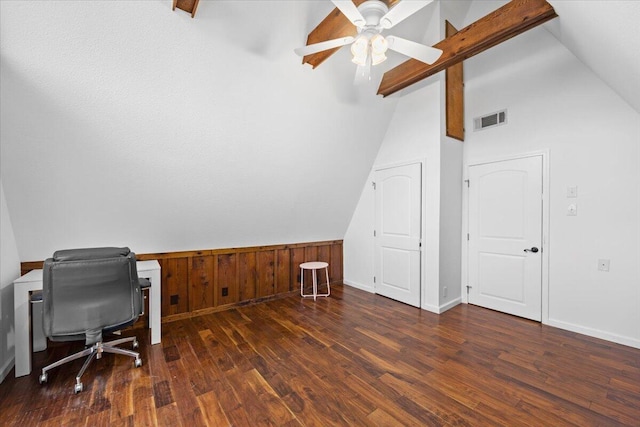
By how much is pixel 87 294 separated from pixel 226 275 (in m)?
1.80

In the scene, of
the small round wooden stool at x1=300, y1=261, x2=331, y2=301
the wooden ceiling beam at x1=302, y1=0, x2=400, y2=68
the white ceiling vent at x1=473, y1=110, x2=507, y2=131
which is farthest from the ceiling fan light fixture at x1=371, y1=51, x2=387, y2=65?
the small round wooden stool at x1=300, y1=261, x2=331, y2=301

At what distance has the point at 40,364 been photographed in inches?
94.3

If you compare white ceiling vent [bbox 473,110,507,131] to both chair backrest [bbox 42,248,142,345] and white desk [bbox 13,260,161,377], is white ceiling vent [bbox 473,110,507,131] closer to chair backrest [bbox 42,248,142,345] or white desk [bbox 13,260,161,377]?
chair backrest [bbox 42,248,142,345]

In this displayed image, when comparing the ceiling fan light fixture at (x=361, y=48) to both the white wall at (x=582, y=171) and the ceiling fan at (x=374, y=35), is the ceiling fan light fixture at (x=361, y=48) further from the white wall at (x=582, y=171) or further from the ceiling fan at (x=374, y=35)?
the white wall at (x=582, y=171)

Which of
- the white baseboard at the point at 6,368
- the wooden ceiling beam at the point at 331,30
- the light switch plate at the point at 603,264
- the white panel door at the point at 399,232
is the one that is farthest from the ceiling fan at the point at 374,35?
the white baseboard at the point at 6,368

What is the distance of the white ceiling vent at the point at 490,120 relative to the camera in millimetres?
3500

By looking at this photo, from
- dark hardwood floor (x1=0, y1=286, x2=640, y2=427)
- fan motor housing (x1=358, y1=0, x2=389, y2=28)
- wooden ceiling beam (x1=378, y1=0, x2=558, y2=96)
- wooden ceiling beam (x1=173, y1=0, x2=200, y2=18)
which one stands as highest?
wooden ceiling beam (x1=378, y1=0, x2=558, y2=96)

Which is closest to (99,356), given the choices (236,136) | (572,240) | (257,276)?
(257,276)

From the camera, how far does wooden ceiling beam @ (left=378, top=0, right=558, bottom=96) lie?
2.24 meters

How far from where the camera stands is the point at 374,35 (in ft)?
6.20

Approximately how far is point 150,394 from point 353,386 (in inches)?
59.3

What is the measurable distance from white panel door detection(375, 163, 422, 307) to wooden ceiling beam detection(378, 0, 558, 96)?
3.91 ft

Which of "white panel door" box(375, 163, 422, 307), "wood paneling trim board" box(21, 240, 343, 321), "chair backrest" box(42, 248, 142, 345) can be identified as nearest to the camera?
"chair backrest" box(42, 248, 142, 345)

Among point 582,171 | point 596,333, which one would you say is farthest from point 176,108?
point 596,333
